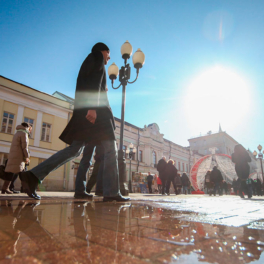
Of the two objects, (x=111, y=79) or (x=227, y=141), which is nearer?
(x=111, y=79)

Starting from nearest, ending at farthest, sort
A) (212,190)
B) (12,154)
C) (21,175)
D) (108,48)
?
1. (21,175)
2. (108,48)
3. (12,154)
4. (212,190)

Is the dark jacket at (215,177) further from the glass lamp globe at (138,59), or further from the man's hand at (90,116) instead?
the man's hand at (90,116)

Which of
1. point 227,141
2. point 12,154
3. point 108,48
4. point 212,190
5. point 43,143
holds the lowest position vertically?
point 212,190

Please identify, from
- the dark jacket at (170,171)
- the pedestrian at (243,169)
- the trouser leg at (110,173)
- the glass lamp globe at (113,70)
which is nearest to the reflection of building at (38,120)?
the dark jacket at (170,171)

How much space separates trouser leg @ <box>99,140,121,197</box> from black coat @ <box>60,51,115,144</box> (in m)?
0.14

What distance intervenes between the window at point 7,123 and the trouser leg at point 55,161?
590 inches

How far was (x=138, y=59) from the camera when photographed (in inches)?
271

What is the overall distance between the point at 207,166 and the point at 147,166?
795 cm

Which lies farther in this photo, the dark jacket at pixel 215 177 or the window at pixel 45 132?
the window at pixel 45 132

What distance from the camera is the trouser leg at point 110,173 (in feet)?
8.10

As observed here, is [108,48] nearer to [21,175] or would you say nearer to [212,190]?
[21,175]

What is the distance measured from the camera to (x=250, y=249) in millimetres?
628

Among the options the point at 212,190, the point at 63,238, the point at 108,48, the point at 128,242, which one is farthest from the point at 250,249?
the point at 212,190

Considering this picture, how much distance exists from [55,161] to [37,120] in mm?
16369
